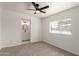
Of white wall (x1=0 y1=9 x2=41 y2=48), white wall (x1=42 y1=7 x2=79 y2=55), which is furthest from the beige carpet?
white wall (x1=0 y1=9 x2=41 y2=48)

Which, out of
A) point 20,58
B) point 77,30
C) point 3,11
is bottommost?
point 20,58

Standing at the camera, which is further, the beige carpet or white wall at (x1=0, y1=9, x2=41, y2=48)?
white wall at (x1=0, y1=9, x2=41, y2=48)

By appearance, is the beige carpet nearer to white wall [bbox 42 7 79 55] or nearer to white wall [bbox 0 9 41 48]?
white wall [bbox 42 7 79 55]

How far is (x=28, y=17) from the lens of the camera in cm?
532

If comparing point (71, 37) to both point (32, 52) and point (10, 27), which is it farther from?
point (10, 27)

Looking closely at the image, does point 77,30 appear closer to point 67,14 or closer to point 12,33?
point 67,14

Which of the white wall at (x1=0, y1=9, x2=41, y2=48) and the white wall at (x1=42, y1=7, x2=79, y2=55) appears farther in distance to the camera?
the white wall at (x1=0, y1=9, x2=41, y2=48)

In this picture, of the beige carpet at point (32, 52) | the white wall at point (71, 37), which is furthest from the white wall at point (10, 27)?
the white wall at point (71, 37)

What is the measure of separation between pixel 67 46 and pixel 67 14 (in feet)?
5.25

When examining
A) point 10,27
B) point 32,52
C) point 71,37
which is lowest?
point 32,52

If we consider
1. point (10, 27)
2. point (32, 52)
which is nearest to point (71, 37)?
point (32, 52)

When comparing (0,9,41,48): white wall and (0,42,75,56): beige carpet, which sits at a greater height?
(0,9,41,48): white wall

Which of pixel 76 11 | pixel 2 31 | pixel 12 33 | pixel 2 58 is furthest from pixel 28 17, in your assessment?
pixel 2 58

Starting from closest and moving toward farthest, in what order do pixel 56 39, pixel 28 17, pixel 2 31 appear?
pixel 2 31
pixel 56 39
pixel 28 17
